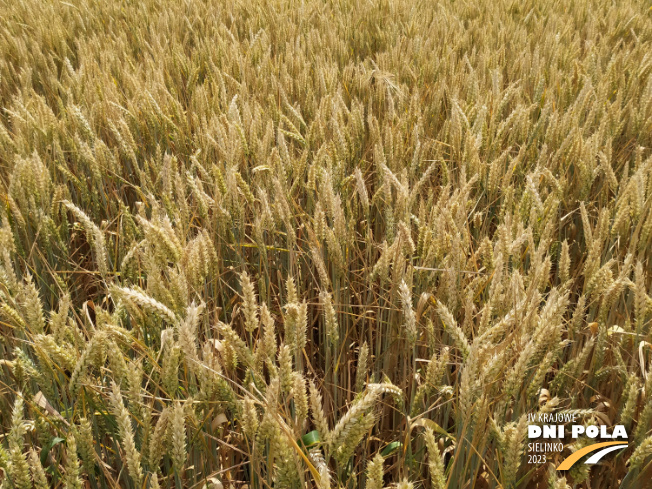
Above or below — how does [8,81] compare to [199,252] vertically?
above

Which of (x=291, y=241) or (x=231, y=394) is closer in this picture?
(x=231, y=394)

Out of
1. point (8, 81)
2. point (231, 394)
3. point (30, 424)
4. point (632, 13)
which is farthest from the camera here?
point (632, 13)

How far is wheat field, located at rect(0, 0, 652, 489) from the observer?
0.64 meters

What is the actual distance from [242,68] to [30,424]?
4.57 feet

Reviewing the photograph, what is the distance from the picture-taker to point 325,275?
862 mm

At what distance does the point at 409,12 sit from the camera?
110 inches

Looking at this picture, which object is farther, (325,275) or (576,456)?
(325,275)

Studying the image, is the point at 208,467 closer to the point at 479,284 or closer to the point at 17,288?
the point at 17,288

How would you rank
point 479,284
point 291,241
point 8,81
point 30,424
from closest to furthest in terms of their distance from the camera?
point 30,424, point 479,284, point 291,241, point 8,81

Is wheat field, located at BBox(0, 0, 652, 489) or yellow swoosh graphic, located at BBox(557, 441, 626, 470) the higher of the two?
wheat field, located at BBox(0, 0, 652, 489)

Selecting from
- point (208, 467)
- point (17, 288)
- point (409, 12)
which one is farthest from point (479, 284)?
point (409, 12)

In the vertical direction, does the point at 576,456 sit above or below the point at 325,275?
below

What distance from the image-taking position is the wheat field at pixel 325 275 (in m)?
0.64

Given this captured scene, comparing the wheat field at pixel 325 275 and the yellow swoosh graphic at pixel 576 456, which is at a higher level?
the wheat field at pixel 325 275
